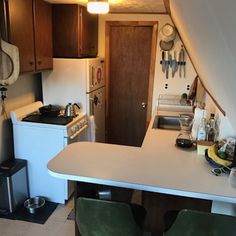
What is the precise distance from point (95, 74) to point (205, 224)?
2410mm

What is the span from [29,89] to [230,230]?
8.89 feet

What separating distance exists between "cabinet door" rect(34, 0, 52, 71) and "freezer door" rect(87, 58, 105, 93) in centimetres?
49

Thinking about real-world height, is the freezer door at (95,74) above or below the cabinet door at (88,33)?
below

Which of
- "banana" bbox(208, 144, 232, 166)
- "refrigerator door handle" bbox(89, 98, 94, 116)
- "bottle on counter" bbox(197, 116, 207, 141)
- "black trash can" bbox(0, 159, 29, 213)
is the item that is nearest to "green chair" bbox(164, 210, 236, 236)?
"banana" bbox(208, 144, 232, 166)

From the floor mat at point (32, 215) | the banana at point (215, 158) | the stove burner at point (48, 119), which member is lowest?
the floor mat at point (32, 215)

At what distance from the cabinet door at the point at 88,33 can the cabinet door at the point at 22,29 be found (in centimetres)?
70

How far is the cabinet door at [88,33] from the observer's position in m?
3.13

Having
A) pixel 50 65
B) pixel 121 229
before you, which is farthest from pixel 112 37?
pixel 121 229

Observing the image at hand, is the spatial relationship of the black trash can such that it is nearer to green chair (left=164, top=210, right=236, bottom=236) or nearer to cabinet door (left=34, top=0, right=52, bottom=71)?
cabinet door (left=34, top=0, right=52, bottom=71)

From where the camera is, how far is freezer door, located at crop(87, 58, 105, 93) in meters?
3.14

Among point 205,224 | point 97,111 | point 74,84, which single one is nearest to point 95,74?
point 74,84

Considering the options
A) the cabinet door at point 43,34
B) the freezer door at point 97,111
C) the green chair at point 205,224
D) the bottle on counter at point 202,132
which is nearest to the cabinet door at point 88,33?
the cabinet door at point 43,34

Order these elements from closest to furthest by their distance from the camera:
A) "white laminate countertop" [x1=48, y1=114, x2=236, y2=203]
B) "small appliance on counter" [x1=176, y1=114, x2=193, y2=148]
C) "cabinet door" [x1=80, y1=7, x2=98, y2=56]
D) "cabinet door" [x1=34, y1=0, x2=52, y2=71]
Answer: "white laminate countertop" [x1=48, y1=114, x2=236, y2=203]
"small appliance on counter" [x1=176, y1=114, x2=193, y2=148]
"cabinet door" [x1=34, y1=0, x2=52, y2=71]
"cabinet door" [x1=80, y1=7, x2=98, y2=56]

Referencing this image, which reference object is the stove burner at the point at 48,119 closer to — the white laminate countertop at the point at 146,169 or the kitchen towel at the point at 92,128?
the kitchen towel at the point at 92,128
